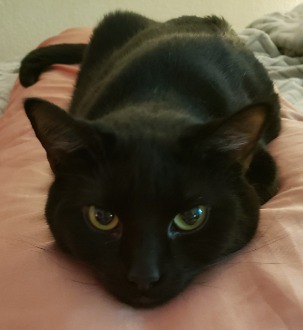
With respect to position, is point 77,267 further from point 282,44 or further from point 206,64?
point 282,44

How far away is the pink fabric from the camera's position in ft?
2.46

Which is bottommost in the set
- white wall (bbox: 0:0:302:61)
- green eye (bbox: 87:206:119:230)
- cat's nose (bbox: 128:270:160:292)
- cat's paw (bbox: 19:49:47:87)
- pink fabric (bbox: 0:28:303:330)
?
white wall (bbox: 0:0:302:61)

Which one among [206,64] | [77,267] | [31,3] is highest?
[206,64]

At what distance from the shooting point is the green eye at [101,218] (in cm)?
79

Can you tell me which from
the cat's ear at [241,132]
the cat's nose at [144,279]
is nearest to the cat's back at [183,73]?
the cat's ear at [241,132]

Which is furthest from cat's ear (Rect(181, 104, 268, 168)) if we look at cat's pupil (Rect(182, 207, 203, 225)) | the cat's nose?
the cat's nose

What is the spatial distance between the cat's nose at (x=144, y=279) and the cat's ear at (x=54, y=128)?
0.79 ft

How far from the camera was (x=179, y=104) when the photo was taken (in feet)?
3.38

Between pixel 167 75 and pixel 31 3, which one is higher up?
pixel 167 75

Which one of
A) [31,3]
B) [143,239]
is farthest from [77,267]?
[31,3]

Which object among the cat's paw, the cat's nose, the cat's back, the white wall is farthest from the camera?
the white wall

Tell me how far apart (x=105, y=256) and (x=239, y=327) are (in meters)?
0.23

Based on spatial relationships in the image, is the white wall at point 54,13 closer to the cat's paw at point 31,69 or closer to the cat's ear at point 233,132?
the cat's paw at point 31,69

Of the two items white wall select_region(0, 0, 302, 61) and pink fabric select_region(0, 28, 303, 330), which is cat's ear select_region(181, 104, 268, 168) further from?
white wall select_region(0, 0, 302, 61)
